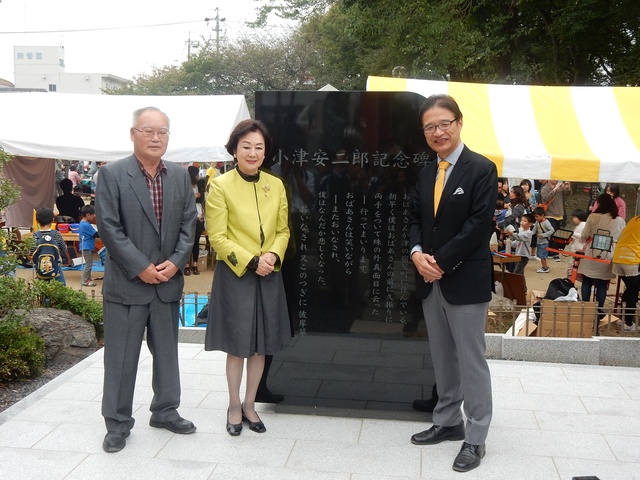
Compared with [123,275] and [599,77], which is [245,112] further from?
[599,77]

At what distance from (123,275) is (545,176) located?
4067 millimetres

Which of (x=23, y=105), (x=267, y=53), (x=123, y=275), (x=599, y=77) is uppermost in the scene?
(x=267, y=53)

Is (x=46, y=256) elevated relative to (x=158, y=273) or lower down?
lower down

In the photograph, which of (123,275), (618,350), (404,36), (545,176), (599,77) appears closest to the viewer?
(123,275)

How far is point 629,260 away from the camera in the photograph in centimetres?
708

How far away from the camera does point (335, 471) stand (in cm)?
346

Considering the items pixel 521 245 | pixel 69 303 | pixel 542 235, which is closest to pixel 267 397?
pixel 69 303

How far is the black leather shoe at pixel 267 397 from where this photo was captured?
4215mm

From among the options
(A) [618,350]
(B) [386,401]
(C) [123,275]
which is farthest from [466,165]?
(A) [618,350]

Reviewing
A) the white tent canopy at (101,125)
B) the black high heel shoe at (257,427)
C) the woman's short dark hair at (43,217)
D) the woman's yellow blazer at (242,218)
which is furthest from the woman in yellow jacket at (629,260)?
the woman's short dark hair at (43,217)

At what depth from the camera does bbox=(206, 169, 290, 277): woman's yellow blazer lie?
3.70 meters

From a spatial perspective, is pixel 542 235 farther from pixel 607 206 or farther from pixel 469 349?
pixel 469 349

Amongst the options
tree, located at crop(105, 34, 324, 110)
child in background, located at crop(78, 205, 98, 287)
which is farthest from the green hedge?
tree, located at crop(105, 34, 324, 110)

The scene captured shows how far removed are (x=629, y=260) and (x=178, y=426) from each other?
207 inches
